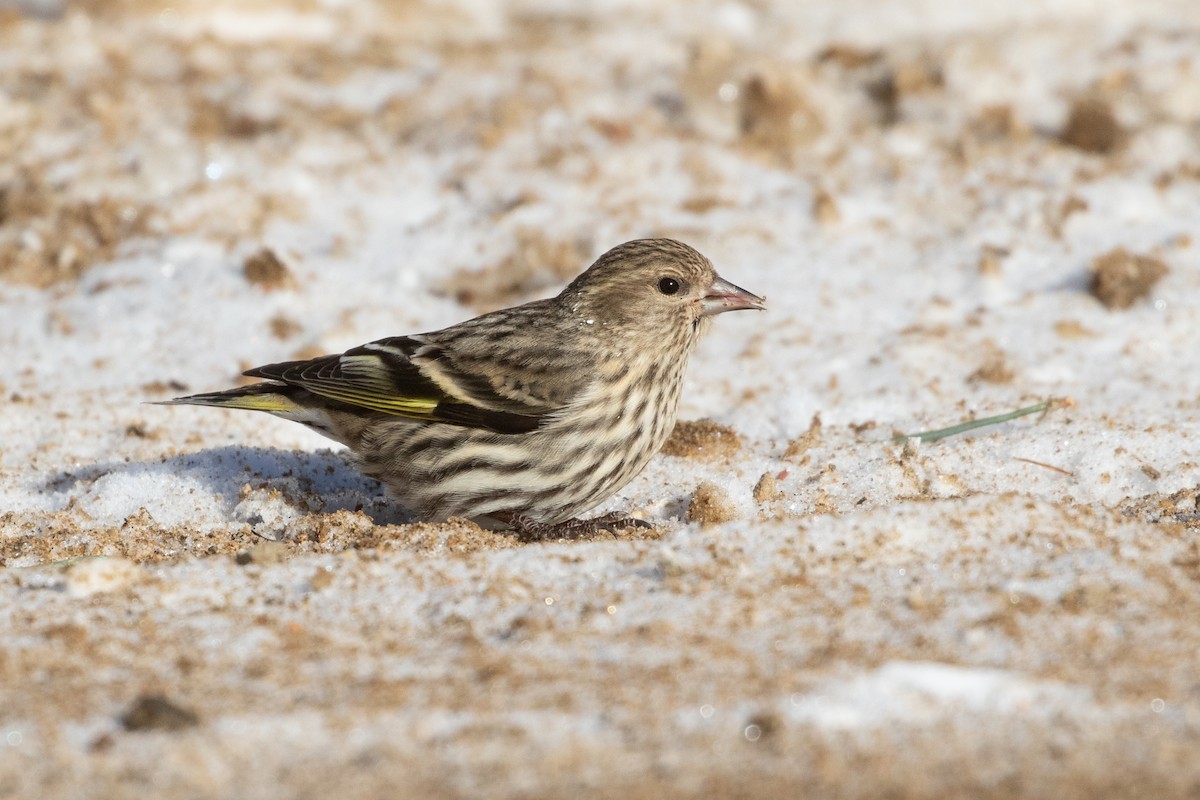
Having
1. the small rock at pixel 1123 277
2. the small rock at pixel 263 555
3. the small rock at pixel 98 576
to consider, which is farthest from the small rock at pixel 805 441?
the small rock at pixel 98 576

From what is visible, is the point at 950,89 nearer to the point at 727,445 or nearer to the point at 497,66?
the point at 497,66

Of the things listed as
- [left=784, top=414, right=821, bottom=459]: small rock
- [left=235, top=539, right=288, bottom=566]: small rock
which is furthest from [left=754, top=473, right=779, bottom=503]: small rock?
[left=235, top=539, right=288, bottom=566]: small rock

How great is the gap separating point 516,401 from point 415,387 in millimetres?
358

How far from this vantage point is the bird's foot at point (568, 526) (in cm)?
469

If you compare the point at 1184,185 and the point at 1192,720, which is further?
the point at 1184,185

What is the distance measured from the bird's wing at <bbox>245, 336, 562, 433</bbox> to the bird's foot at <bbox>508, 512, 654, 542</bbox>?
1.06 feet

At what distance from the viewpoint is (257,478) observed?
16.3ft

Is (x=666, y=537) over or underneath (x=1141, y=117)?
underneath

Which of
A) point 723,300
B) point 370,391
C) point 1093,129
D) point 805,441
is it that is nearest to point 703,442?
point 805,441

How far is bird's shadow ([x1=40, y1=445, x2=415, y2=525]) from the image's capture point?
16.0 feet

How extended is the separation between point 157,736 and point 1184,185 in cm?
587

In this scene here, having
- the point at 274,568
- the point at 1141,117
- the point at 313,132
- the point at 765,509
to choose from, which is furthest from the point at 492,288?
the point at 1141,117

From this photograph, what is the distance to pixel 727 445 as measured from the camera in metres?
5.22

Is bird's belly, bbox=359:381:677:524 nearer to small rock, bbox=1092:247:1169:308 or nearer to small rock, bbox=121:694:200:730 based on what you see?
small rock, bbox=121:694:200:730
